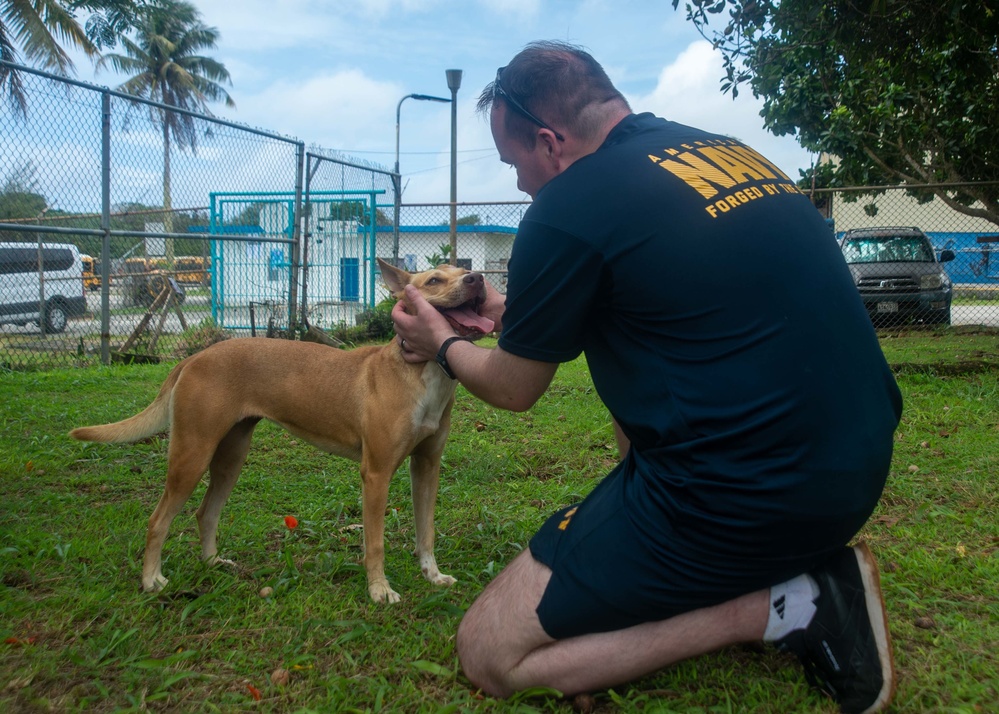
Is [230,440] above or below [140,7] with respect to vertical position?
below

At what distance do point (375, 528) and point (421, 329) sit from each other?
0.85 m

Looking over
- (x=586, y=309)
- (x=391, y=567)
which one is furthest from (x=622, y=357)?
(x=391, y=567)

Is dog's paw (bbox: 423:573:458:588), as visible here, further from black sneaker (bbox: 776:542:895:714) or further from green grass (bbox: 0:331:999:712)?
black sneaker (bbox: 776:542:895:714)

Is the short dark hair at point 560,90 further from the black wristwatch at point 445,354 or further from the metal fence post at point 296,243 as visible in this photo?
the metal fence post at point 296,243

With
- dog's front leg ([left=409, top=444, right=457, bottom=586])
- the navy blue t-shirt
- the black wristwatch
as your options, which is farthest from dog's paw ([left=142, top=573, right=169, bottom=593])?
the navy blue t-shirt

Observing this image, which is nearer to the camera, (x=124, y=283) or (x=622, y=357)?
(x=622, y=357)

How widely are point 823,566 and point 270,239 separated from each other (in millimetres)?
8376

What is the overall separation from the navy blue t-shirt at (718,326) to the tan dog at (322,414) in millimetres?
1026

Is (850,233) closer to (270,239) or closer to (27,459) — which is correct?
(270,239)

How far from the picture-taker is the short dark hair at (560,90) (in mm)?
2455

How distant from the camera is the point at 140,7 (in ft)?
112

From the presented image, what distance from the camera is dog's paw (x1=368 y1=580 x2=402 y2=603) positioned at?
3.01 meters

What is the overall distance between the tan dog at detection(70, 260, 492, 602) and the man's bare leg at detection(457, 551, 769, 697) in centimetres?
85

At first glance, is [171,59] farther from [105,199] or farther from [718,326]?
[718,326]
